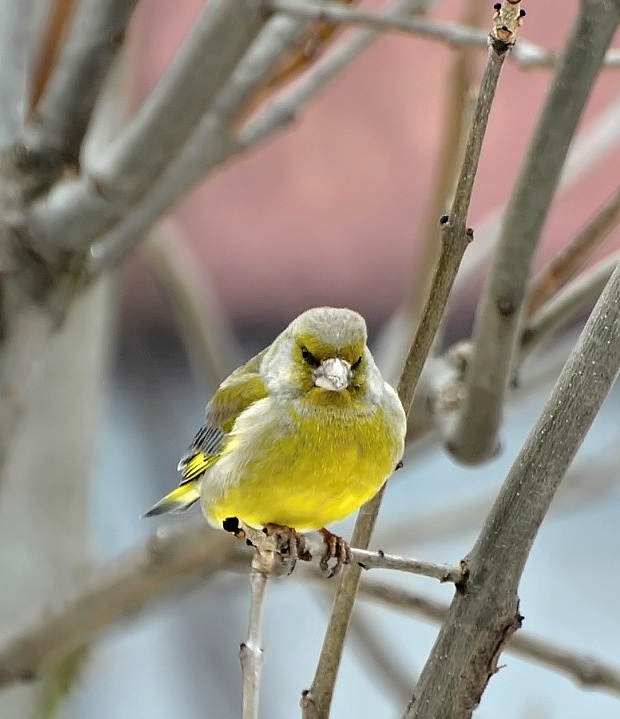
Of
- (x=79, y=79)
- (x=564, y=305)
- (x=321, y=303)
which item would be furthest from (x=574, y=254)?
(x=321, y=303)

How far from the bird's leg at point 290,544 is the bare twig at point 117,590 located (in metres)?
0.40

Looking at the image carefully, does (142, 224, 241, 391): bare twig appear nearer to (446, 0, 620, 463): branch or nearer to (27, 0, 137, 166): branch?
(27, 0, 137, 166): branch

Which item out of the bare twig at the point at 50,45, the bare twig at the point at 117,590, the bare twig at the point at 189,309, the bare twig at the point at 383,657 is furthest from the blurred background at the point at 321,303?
the bare twig at the point at 50,45

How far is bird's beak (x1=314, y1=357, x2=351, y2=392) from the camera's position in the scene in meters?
0.79

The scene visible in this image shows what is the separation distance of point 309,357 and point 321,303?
1754mm

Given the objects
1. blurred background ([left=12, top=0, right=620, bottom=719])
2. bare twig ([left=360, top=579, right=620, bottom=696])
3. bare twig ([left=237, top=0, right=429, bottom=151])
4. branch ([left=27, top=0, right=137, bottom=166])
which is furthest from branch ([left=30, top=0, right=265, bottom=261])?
blurred background ([left=12, top=0, right=620, bottom=719])

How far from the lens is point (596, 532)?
317cm

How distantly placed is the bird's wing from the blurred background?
1.09 metres

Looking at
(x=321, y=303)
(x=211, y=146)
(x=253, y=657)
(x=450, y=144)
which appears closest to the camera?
(x=253, y=657)

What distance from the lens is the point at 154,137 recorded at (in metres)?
1.03

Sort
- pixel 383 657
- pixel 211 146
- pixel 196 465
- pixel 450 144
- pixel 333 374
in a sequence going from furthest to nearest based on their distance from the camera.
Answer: pixel 383 657
pixel 450 144
pixel 211 146
pixel 196 465
pixel 333 374

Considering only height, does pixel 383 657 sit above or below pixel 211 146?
below

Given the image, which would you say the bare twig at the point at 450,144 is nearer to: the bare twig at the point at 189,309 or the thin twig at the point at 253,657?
the bare twig at the point at 189,309

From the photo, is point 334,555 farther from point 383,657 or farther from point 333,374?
point 383,657
